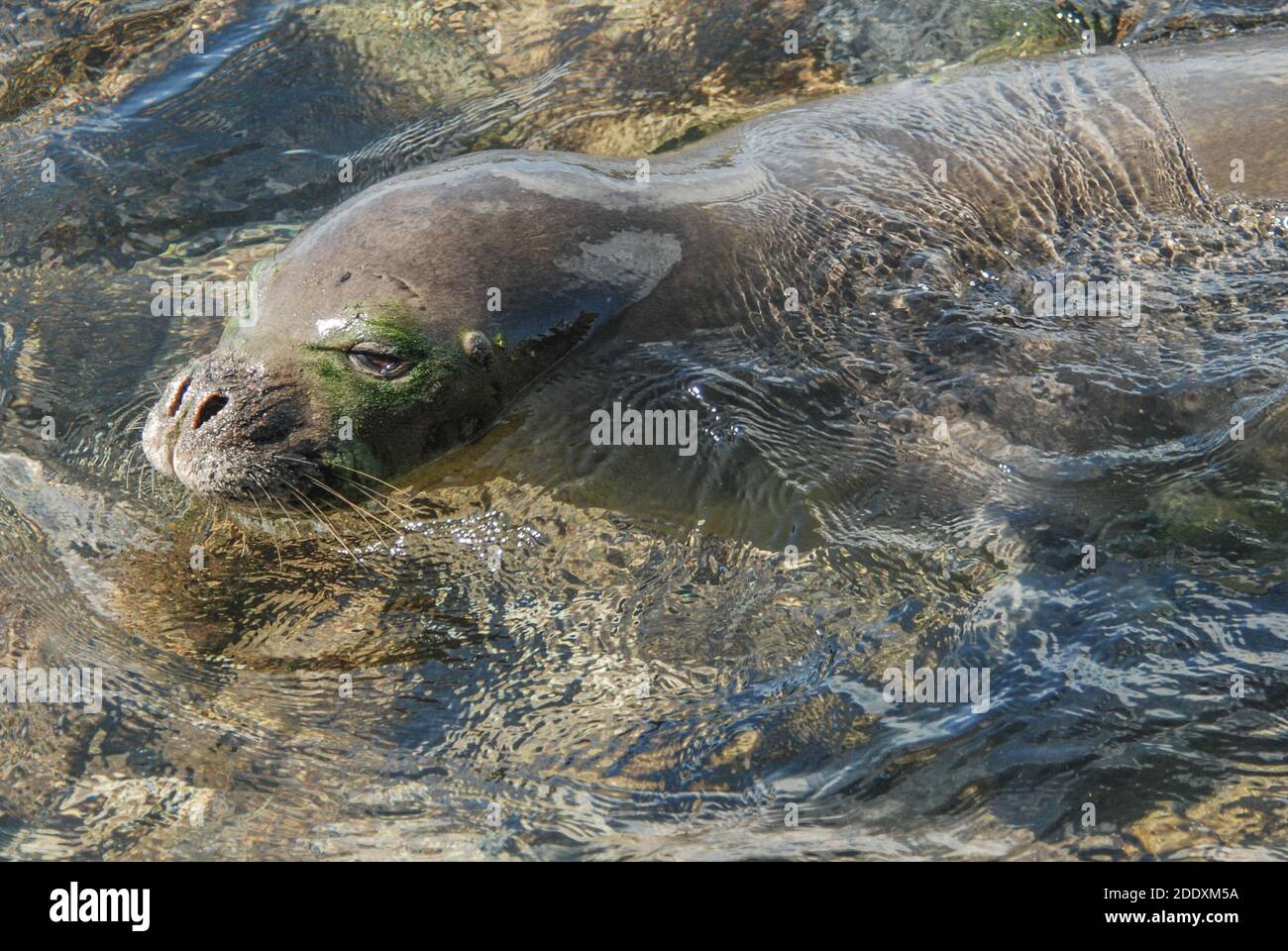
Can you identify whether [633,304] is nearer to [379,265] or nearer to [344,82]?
[379,265]

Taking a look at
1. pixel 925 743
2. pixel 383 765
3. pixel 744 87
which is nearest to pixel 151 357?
pixel 383 765

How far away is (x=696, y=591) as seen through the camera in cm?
534

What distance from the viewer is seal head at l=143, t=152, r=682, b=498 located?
527cm

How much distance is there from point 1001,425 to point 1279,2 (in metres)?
3.81

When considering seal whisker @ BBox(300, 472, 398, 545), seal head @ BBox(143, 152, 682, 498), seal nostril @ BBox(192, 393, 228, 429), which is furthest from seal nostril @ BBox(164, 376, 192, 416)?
seal whisker @ BBox(300, 472, 398, 545)

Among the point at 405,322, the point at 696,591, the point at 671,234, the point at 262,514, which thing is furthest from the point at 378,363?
the point at 696,591

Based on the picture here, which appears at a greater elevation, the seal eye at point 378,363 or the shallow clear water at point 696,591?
the seal eye at point 378,363

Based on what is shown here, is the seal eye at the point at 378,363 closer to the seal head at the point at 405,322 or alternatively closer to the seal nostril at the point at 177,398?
the seal head at the point at 405,322

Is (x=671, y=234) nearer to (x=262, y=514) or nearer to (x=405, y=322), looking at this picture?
(x=405, y=322)

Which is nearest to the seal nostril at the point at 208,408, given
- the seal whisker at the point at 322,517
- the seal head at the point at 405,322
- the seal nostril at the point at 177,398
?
the seal head at the point at 405,322

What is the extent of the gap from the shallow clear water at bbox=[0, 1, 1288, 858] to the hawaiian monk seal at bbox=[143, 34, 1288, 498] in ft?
0.55

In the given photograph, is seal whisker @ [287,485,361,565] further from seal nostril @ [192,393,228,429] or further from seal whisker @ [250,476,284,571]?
seal nostril @ [192,393,228,429]

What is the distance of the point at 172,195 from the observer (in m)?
7.50

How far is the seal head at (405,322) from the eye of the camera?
5.27 metres
